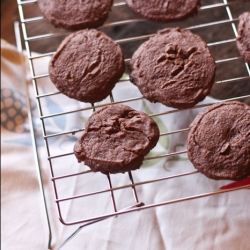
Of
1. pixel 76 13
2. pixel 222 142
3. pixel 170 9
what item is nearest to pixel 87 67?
pixel 76 13

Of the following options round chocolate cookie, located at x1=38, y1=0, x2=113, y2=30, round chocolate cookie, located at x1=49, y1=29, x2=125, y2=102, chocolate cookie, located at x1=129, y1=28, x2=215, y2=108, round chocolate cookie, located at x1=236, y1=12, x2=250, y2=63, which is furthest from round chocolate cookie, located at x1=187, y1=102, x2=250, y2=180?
round chocolate cookie, located at x1=38, y1=0, x2=113, y2=30

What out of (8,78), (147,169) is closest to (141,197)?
(147,169)

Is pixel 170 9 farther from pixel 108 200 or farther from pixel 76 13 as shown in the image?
pixel 108 200

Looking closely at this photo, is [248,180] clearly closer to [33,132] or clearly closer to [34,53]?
[33,132]

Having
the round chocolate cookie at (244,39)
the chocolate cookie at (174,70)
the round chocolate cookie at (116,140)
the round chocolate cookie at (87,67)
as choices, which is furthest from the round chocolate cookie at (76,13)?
the round chocolate cookie at (244,39)

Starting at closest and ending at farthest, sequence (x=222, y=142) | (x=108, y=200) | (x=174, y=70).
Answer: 1. (x=222, y=142)
2. (x=174, y=70)
3. (x=108, y=200)
